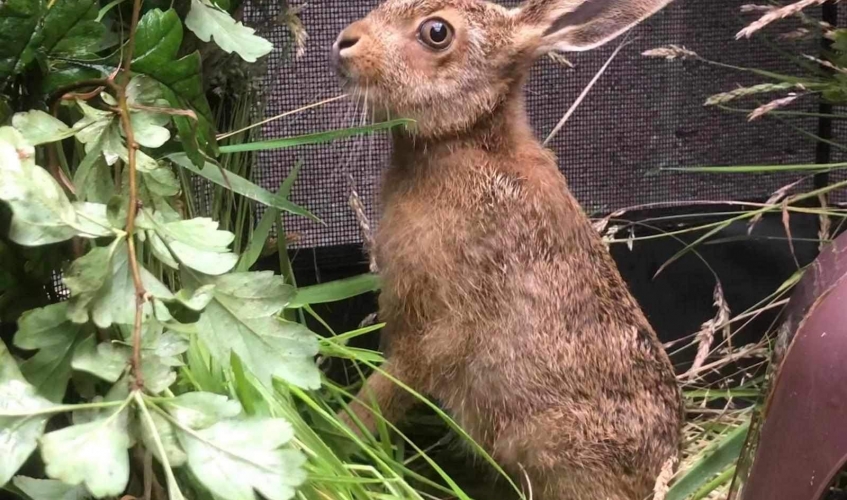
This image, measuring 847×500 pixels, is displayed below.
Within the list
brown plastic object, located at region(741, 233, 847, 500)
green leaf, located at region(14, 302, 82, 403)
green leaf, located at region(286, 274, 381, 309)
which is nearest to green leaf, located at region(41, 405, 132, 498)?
green leaf, located at region(14, 302, 82, 403)

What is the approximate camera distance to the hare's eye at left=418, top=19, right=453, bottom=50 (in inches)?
56.1

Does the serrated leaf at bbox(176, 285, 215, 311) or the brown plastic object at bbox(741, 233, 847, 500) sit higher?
the serrated leaf at bbox(176, 285, 215, 311)

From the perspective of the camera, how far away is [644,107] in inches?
77.7

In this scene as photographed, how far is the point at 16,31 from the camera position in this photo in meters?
0.78

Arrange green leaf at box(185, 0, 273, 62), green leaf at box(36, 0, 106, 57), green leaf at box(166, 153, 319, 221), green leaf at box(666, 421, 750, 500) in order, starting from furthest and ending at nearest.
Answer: green leaf at box(666, 421, 750, 500), green leaf at box(166, 153, 319, 221), green leaf at box(185, 0, 273, 62), green leaf at box(36, 0, 106, 57)

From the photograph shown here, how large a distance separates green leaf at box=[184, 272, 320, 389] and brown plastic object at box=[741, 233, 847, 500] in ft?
1.76

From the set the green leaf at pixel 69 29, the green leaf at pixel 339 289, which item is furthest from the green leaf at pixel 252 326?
the green leaf at pixel 339 289

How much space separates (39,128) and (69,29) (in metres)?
0.13

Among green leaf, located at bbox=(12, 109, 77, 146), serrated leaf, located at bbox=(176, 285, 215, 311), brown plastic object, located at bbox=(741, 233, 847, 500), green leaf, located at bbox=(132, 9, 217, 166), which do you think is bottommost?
brown plastic object, located at bbox=(741, 233, 847, 500)

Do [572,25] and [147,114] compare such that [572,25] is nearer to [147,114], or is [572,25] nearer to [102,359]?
[147,114]

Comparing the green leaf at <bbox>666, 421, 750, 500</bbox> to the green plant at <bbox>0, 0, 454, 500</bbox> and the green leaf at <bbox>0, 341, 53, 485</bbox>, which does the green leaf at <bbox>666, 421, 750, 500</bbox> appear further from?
the green leaf at <bbox>0, 341, 53, 485</bbox>

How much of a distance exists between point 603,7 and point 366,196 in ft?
2.10

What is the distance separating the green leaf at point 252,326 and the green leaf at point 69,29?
0.27 meters

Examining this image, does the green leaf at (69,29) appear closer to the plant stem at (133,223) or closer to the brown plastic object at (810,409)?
the plant stem at (133,223)
